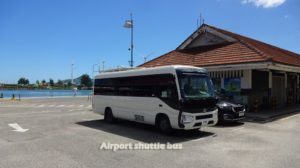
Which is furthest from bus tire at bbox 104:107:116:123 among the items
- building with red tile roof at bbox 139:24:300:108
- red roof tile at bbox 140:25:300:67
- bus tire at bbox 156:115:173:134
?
red roof tile at bbox 140:25:300:67

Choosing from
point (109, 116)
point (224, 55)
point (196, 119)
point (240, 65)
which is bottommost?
point (109, 116)

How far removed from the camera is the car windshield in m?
9.55

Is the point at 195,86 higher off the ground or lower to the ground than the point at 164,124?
higher

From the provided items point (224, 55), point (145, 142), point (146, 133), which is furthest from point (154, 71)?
point (224, 55)

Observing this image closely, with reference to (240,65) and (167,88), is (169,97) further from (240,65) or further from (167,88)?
(240,65)

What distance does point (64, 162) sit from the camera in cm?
661

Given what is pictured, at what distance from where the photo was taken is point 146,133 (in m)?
10.6

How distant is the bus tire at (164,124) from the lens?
990 cm

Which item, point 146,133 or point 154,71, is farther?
point 154,71

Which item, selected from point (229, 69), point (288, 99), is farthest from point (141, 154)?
point (288, 99)

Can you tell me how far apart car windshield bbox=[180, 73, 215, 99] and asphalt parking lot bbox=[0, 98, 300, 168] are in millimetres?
1517

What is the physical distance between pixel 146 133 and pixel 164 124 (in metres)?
0.91

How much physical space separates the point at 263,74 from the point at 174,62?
6373 mm

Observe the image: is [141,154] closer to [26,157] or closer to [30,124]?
[26,157]
